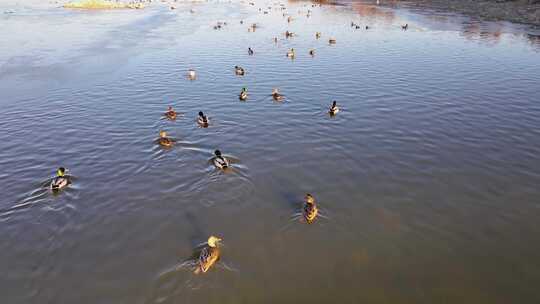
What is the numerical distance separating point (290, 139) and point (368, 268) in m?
10.6

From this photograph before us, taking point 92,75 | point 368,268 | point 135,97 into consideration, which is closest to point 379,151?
point 368,268

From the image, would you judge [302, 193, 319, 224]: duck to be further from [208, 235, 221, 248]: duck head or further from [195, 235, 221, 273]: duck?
[208, 235, 221, 248]: duck head

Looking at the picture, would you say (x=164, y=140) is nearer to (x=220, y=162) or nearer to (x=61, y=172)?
(x=220, y=162)

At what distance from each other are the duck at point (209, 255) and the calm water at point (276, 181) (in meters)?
0.42

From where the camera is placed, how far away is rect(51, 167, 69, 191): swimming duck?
17275mm

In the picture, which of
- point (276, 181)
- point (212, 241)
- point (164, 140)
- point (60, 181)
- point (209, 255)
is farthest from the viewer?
point (164, 140)

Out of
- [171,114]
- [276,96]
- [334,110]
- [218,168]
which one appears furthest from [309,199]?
[276,96]

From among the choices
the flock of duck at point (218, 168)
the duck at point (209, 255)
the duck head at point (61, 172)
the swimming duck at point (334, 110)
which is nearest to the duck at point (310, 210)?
the flock of duck at point (218, 168)

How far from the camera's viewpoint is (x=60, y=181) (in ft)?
57.3

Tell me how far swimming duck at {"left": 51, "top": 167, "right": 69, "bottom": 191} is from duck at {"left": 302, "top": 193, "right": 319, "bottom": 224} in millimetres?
11206

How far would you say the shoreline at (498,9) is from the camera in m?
59.8

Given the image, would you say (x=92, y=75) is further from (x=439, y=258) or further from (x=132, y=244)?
(x=439, y=258)

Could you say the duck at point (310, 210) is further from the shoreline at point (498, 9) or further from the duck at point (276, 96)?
the shoreline at point (498, 9)

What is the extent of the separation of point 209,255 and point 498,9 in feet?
246
